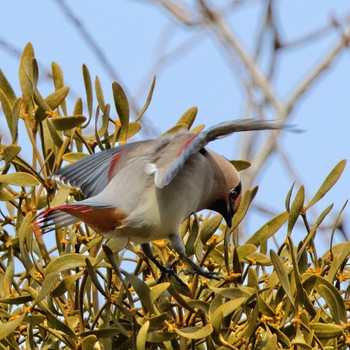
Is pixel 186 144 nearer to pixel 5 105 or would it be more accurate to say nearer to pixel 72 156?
pixel 72 156

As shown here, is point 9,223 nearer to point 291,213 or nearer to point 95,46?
point 291,213

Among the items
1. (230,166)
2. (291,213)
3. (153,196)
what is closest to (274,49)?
(230,166)

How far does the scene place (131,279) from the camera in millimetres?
1761

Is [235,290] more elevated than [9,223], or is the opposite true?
[9,223]

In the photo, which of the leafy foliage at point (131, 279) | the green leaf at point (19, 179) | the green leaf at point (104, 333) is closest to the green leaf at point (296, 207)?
the leafy foliage at point (131, 279)

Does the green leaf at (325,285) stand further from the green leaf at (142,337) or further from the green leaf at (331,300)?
the green leaf at (142,337)

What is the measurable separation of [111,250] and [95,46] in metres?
1.21

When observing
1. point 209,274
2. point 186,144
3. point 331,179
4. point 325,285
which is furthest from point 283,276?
point 186,144

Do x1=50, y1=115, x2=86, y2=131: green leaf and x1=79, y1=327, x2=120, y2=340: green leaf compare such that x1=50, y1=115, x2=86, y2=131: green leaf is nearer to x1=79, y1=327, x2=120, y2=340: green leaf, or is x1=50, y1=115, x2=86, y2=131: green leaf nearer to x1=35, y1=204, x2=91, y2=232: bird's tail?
x1=35, y1=204, x2=91, y2=232: bird's tail

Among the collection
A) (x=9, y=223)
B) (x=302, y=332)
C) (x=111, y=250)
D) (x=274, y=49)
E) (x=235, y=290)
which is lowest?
(x=302, y=332)

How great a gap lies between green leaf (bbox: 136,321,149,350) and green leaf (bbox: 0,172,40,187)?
0.41 m

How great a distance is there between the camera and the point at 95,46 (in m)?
2.94

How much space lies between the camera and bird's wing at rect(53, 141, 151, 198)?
199cm

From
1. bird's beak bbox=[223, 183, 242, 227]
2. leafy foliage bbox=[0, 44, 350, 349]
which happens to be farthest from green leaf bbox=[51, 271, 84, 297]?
bird's beak bbox=[223, 183, 242, 227]
